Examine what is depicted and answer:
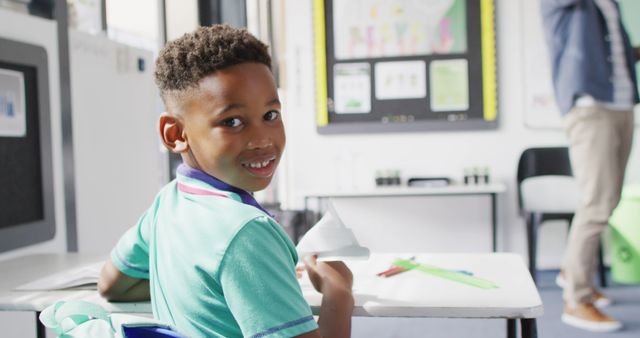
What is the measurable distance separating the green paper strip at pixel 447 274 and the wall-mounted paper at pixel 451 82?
2.88 meters

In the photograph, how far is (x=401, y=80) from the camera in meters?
4.11

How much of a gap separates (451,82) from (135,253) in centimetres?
331

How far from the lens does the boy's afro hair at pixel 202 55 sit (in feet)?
2.78

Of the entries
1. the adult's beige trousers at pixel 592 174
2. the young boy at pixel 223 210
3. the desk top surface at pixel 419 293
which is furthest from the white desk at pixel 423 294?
the adult's beige trousers at pixel 592 174

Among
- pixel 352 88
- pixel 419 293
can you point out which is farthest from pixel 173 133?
pixel 352 88

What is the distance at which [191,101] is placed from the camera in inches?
33.6

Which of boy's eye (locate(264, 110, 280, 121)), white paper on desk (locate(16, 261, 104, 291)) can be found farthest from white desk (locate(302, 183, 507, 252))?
boy's eye (locate(264, 110, 280, 121))

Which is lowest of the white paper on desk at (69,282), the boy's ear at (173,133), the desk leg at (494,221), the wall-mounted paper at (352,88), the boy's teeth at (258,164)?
the desk leg at (494,221)

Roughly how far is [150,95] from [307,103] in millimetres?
1942

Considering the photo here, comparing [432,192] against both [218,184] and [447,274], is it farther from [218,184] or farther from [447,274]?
[218,184]

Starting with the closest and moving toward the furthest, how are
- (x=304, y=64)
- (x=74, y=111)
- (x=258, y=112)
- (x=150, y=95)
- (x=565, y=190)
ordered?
(x=258, y=112)
(x=74, y=111)
(x=150, y=95)
(x=565, y=190)
(x=304, y=64)

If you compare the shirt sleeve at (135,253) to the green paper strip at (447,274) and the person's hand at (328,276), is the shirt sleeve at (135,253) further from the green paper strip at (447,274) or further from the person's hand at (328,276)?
the green paper strip at (447,274)

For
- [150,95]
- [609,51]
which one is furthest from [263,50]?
[609,51]

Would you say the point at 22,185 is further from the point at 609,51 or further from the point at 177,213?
the point at 609,51
